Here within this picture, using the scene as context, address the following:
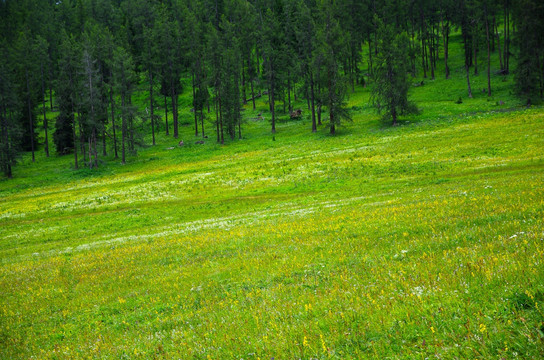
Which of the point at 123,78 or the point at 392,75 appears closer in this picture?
the point at 392,75

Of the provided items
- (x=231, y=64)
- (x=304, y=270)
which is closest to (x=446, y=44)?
(x=231, y=64)

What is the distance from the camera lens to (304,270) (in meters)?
10.1

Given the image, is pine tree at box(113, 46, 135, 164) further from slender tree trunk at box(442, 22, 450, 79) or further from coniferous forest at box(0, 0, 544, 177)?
slender tree trunk at box(442, 22, 450, 79)

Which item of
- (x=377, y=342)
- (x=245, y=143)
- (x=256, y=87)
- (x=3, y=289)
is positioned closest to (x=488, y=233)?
(x=377, y=342)

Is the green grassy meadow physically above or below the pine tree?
below

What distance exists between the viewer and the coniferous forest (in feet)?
199

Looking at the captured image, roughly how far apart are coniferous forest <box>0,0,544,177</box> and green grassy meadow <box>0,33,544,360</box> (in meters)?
32.2

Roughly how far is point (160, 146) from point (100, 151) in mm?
14627

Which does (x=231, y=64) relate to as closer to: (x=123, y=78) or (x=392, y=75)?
(x=123, y=78)

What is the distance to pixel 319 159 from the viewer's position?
44.3 meters

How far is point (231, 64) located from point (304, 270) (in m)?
77.0

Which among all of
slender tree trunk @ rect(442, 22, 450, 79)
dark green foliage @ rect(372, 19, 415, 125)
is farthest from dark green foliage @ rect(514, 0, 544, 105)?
slender tree trunk @ rect(442, 22, 450, 79)

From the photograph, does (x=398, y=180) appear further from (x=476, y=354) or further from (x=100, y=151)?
(x=100, y=151)

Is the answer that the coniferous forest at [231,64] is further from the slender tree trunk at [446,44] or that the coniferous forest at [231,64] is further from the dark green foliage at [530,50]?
the slender tree trunk at [446,44]
